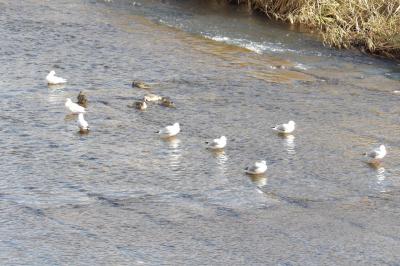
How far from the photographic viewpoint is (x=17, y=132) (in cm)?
1050

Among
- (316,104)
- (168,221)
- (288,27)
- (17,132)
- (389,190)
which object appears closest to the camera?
(168,221)

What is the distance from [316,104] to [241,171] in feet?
10.5

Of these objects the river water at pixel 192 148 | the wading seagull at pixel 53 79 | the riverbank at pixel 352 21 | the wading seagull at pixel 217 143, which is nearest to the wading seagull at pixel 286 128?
the river water at pixel 192 148

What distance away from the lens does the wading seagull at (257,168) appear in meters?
9.52

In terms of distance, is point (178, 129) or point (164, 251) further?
point (178, 129)

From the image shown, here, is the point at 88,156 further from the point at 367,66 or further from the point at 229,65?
the point at 367,66

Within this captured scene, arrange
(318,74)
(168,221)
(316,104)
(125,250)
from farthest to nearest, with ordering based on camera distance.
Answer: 1. (318,74)
2. (316,104)
3. (168,221)
4. (125,250)

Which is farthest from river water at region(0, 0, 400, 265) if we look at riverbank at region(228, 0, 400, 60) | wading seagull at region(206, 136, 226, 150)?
riverbank at region(228, 0, 400, 60)

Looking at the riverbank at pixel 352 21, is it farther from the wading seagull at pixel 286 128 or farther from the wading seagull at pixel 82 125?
the wading seagull at pixel 82 125

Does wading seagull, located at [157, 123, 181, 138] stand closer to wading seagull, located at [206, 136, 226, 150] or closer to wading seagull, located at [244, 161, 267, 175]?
wading seagull, located at [206, 136, 226, 150]

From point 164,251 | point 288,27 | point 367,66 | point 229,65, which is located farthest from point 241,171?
point 288,27

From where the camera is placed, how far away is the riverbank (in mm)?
15977

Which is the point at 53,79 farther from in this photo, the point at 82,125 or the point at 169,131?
the point at 169,131

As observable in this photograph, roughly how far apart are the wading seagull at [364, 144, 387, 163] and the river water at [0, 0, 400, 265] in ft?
0.41
